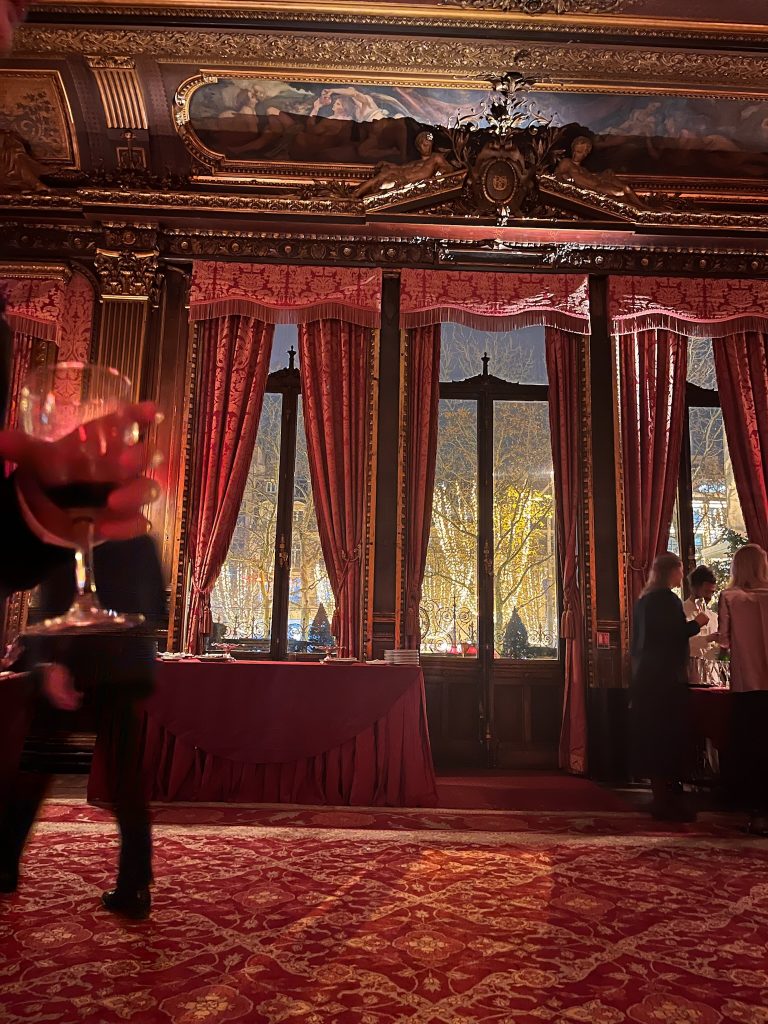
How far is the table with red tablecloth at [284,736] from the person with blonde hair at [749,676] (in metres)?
1.76

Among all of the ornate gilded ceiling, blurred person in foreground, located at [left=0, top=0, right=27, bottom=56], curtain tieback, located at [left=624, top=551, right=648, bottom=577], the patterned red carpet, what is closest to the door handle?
the ornate gilded ceiling

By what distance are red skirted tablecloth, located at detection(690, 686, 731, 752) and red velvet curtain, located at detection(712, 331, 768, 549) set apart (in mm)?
2387

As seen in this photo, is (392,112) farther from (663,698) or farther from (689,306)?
(663,698)

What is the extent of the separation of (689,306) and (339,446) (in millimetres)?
3296

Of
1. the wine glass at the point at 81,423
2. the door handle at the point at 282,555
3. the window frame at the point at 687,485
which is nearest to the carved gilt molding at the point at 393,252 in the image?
the window frame at the point at 687,485

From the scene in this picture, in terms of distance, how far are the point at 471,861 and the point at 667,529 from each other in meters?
3.91

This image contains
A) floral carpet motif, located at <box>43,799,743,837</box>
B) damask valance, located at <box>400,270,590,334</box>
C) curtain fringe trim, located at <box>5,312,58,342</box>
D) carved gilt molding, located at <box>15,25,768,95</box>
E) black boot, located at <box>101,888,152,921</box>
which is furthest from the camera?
damask valance, located at <box>400,270,590,334</box>

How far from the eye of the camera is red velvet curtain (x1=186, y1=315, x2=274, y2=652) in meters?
6.24

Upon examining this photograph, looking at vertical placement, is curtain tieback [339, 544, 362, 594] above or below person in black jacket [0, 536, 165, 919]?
above

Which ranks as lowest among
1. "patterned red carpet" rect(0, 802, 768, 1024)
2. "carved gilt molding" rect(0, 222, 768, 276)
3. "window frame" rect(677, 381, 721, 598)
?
"patterned red carpet" rect(0, 802, 768, 1024)

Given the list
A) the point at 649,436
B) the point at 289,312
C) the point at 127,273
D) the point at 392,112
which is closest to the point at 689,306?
the point at 649,436

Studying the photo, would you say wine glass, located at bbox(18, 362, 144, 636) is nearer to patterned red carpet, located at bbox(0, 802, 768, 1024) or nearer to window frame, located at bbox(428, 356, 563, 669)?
patterned red carpet, located at bbox(0, 802, 768, 1024)

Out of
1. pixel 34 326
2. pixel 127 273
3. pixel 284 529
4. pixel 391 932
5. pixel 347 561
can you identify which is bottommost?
pixel 391 932

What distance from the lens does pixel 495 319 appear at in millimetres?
6621
